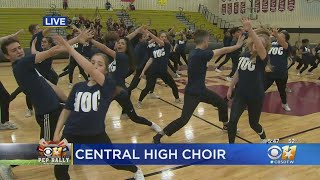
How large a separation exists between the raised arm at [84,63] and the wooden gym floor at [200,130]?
166 cm

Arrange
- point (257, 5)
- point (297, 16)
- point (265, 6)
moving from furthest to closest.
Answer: point (257, 5), point (265, 6), point (297, 16)

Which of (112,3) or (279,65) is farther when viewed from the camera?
(112,3)

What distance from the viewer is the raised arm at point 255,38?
4094 mm

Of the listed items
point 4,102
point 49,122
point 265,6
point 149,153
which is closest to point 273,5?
point 265,6

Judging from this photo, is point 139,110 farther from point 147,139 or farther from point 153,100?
point 147,139

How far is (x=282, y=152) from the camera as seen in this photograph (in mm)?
3467

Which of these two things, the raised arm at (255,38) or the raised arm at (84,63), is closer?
the raised arm at (84,63)

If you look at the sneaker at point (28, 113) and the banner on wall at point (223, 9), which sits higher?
the banner on wall at point (223, 9)

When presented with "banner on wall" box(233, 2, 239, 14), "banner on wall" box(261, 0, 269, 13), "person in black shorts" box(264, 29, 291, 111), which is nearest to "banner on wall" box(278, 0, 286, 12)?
"banner on wall" box(261, 0, 269, 13)

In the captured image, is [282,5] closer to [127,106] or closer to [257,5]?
[257,5]

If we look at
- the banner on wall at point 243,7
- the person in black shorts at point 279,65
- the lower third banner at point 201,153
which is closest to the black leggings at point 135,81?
the person in black shorts at point 279,65

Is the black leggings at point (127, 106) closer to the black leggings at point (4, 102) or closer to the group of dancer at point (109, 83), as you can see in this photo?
the group of dancer at point (109, 83)

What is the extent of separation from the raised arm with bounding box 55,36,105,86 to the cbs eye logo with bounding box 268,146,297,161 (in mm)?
1933

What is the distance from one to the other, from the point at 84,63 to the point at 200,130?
3.73 meters
